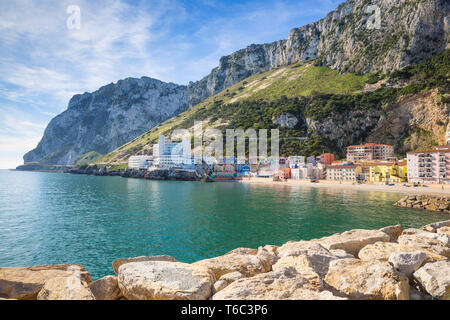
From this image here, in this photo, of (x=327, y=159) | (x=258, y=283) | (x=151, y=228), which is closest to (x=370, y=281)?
(x=258, y=283)

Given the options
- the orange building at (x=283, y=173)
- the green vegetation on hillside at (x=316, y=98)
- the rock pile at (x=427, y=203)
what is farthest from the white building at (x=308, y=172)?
the rock pile at (x=427, y=203)

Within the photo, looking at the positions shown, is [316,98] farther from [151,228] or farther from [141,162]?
[151,228]

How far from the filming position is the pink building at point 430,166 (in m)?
74.1

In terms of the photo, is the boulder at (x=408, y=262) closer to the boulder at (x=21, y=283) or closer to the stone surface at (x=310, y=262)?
the stone surface at (x=310, y=262)

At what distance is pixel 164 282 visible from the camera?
601 centimetres

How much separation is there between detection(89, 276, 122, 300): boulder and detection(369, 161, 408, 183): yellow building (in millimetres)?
98130

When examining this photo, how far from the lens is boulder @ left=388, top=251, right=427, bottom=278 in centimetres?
687

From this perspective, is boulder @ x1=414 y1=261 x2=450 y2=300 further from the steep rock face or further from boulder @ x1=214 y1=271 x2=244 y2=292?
the steep rock face

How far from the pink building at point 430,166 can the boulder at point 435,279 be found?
9141 cm

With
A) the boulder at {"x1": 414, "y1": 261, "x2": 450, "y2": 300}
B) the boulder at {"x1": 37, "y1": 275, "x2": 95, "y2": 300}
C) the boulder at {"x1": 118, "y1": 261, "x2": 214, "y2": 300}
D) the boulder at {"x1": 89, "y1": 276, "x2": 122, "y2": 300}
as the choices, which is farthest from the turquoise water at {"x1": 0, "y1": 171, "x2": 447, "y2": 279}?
the boulder at {"x1": 414, "y1": 261, "x2": 450, "y2": 300}
